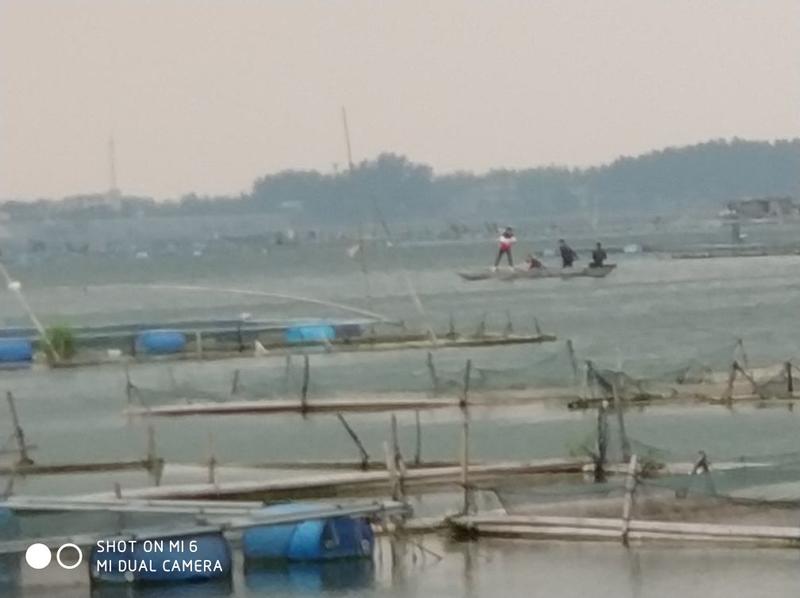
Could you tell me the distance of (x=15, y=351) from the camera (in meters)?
55.6

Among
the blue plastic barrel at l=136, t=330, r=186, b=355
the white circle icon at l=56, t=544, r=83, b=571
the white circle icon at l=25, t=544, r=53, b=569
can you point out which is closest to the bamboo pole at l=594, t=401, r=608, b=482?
the white circle icon at l=56, t=544, r=83, b=571

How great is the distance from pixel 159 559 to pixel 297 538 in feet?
5.26

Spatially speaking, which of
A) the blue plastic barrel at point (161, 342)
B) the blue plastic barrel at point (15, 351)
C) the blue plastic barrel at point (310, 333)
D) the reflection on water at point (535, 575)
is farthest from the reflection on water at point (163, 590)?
the blue plastic barrel at point (15, 351)

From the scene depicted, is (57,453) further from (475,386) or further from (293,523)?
(293,523)

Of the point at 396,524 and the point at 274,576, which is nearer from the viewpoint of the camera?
the point at 274,576

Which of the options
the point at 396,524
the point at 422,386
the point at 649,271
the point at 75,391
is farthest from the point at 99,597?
the point at 649,271

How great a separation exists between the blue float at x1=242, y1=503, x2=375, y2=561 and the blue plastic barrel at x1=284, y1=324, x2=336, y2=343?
2991 cm

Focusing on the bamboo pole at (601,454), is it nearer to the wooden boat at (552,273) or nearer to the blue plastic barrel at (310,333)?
the blue plastic barrel at (310,333)

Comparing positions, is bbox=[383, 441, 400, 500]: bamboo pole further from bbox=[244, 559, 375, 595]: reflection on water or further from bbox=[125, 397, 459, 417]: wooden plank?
bbox=[125, 397, 459, 417]: wooden plank

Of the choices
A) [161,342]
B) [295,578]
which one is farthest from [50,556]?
[161,342]

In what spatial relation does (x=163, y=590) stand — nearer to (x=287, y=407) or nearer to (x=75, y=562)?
(x=75, y=562)

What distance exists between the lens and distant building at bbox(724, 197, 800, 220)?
184875 millimetres

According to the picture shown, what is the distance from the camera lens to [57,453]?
1455 inches

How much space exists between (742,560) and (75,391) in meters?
29.8
